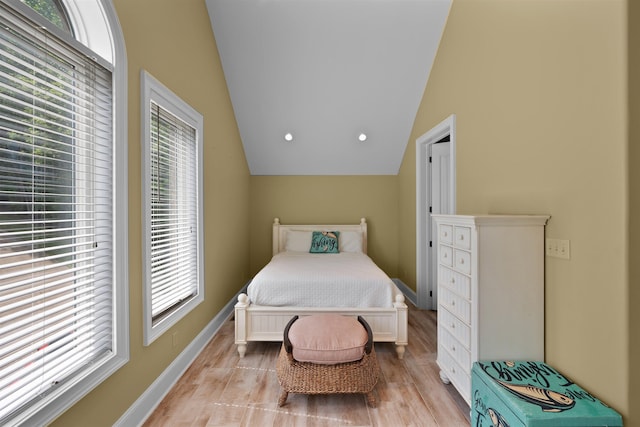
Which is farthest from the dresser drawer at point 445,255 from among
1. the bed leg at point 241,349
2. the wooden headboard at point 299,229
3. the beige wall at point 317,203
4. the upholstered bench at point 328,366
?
the beige wall at point 317,203

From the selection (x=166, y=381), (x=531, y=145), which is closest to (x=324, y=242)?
(x=166, y=381)

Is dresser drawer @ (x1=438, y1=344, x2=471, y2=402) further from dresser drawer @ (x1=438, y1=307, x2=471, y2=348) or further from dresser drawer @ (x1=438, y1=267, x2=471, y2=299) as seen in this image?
dresser drawer @ (x1=438, y1=267, x2=471, y2=299)

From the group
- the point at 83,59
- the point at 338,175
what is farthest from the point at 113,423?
the point at 338,175

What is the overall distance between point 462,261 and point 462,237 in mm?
152

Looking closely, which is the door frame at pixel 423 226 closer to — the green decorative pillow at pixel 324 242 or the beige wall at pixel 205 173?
the green decorative pillow at pixel 324 242

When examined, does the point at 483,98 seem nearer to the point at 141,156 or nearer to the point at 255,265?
the point at 141,156

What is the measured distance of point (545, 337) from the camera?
5.68 ft

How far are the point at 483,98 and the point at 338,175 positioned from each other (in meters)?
2.59

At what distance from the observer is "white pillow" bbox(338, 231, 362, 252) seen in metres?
4.34

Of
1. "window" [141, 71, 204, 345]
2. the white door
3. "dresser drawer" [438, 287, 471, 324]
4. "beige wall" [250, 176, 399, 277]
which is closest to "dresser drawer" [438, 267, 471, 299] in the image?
"dresser drawer" [438, 287, 471, 324]

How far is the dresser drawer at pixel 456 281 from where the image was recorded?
1852 mm

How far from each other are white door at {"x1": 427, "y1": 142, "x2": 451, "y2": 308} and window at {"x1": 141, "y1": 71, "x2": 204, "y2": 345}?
2.65 metres

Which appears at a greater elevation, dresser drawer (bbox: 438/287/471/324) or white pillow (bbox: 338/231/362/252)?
white pillow (bbox: 338/231/362/252)

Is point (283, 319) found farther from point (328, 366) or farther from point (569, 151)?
point (569, 151)
